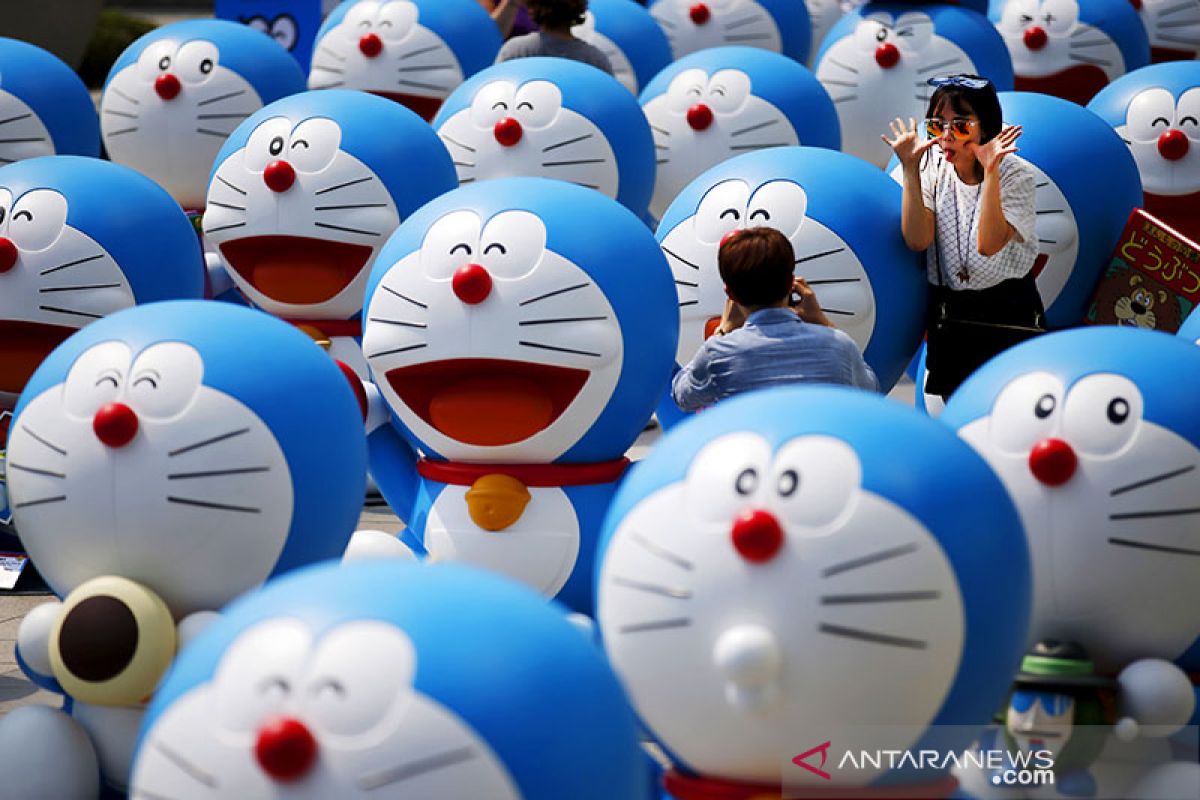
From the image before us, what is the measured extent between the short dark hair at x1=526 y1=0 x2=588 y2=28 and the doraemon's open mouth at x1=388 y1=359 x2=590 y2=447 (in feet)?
13.3

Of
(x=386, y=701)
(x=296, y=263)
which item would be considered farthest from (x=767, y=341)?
(x=296, y=263)

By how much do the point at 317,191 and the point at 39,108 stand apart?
242 cm

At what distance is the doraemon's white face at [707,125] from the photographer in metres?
8.88

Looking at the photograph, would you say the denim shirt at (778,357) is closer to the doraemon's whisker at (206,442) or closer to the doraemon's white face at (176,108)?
the doraemon's whisker at (206,442)

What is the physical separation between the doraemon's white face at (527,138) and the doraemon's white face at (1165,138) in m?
2.28

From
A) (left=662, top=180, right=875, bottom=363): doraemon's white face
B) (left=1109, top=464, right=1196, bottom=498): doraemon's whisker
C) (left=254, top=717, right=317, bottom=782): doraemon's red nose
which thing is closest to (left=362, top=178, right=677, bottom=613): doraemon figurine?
(left=662, top=180, right=875, bottom=363): doraemon's white face

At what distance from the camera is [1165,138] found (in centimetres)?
799

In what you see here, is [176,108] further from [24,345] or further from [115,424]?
[115,424]

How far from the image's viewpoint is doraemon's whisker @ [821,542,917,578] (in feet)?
11.2

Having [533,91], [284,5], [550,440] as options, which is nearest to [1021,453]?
[550,440]

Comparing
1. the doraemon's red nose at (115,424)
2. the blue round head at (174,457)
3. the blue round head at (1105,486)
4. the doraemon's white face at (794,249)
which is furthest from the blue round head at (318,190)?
the blue round head at (1105,486)

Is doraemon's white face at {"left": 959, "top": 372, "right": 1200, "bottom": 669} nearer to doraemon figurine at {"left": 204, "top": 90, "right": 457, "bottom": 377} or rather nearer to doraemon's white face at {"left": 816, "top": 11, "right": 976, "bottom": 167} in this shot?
doraemon figurine at {"left": 204, "top": 90, "right": 457, "bottom": 377}

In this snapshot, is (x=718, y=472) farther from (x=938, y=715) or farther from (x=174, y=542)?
(x=174, y=542)

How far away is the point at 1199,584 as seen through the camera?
425 centimetres
